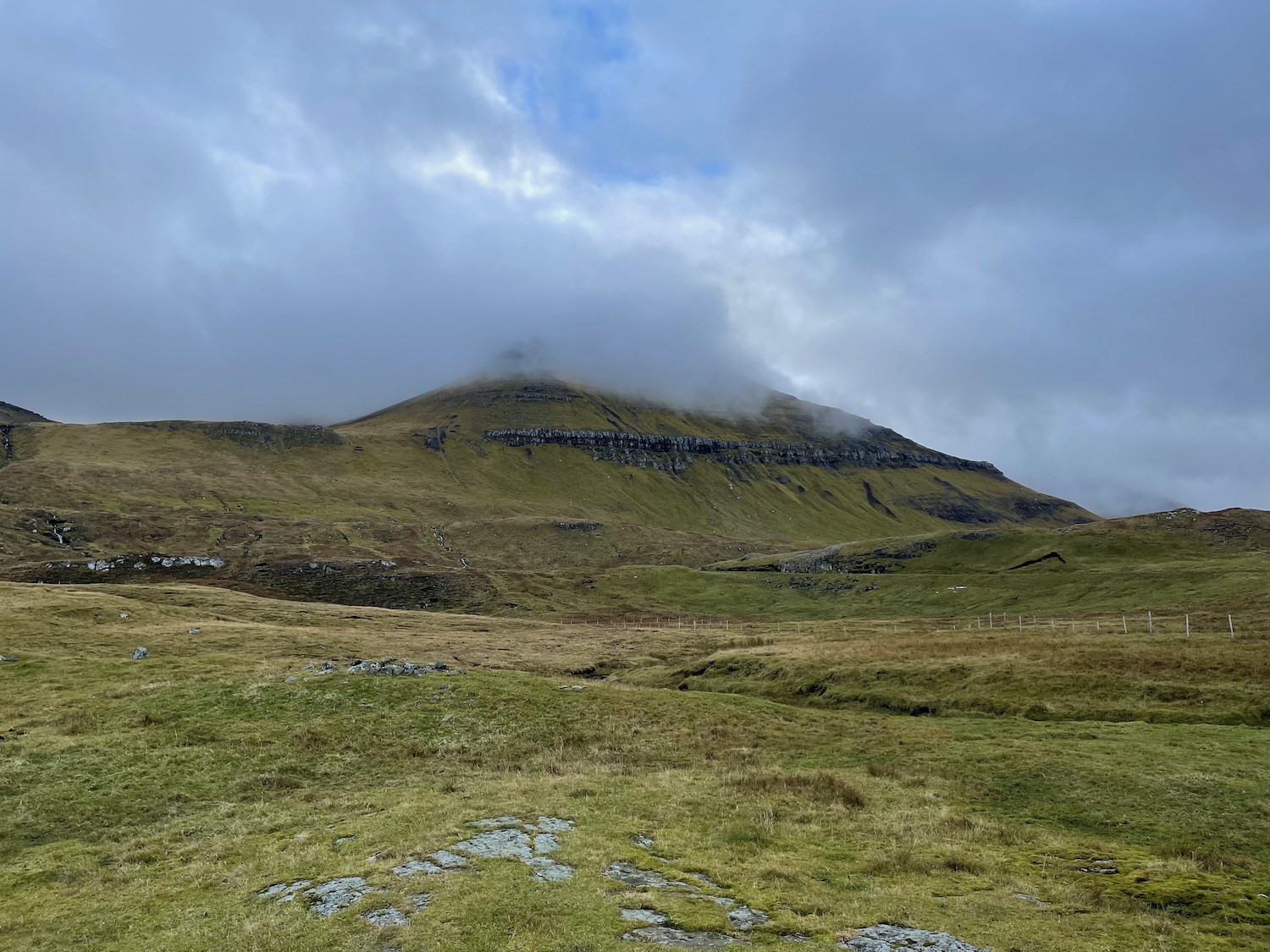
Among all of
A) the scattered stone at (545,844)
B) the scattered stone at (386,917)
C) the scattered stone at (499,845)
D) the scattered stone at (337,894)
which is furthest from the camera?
the scattered stone at (545,844)

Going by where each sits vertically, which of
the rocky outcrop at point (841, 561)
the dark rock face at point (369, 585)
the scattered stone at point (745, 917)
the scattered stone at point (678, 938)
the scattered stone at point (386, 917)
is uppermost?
the rocky outcrop at point (841, 561)

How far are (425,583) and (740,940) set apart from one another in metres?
123

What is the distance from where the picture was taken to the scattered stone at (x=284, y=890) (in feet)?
50.6

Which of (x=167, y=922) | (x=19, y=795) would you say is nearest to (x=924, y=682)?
(x=167, y=922)

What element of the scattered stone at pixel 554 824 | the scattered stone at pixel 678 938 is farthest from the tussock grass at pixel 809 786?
the scattered stone at pixel 678 938

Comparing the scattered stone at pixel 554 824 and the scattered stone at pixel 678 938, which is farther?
the scattered stone at pixel 554 824

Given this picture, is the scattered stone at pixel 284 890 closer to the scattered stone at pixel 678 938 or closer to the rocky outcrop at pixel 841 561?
the scattered stone at pixel 678 938

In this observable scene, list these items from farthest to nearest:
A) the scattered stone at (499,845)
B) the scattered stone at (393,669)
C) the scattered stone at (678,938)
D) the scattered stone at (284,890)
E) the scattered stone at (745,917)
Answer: the scattered stone at (393,669) < the scattered stone at (499,845) < the scattered stone at (284,890) < the scattered stone at (745,917) < the scattered stone at (678,938)

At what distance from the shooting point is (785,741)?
32.6 meters

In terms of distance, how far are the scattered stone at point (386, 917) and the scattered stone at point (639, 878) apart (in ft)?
15.1

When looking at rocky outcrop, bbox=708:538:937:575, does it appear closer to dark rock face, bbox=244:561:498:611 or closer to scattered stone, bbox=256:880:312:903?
dark rock face, bbox=244:561:498:611

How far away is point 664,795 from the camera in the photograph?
24094 mm

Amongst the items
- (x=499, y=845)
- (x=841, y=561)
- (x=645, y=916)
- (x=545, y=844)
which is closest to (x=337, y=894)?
(x=499, y=845)

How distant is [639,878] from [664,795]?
8071 millimetres
